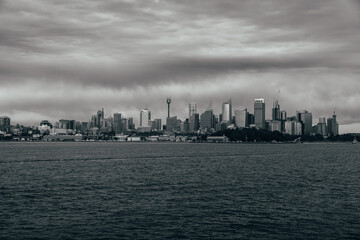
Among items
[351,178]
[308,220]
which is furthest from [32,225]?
[351,178]

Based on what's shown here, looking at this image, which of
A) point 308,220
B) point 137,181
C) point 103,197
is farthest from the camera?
point 137,181

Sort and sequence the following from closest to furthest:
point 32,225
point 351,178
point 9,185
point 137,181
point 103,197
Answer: point 32,225 < point 103,197 < point 9,185 < point 137,181 < point 351,178

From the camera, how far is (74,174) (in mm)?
A: 85750

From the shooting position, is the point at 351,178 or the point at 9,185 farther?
the point at 351,178

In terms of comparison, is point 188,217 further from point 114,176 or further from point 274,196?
point 114,176

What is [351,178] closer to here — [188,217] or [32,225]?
[188,217]

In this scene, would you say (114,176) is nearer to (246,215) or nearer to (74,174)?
(74,174)

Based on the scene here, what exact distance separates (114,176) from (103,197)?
2705 cm

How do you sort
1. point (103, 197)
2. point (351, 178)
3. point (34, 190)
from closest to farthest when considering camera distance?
point (103, 197), point (34, 190), point (351, 178)

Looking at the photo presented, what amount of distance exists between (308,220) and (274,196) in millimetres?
15003

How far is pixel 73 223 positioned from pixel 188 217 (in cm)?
1148

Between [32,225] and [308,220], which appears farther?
[308,220]

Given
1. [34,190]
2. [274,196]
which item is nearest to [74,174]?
[34,190]

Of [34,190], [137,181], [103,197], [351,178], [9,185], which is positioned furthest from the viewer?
[351,178]
